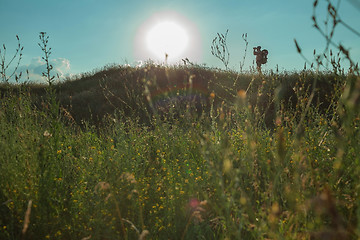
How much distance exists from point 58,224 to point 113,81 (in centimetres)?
975

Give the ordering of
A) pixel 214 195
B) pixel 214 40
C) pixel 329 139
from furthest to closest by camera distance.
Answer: pixel 214 40 → pixel 329 139 → pixel 214 195

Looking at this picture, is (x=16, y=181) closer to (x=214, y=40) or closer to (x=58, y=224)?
(x=58, y=224)

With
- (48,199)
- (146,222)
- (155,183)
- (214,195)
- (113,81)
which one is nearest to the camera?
(48,199)

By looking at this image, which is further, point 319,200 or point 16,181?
point 16,181

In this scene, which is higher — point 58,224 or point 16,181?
point 16,181

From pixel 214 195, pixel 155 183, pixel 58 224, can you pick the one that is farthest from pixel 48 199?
pixel 214 195

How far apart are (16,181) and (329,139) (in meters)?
3.19

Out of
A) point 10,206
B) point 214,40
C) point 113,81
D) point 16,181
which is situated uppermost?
point 113,81

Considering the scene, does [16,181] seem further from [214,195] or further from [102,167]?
[214,195]

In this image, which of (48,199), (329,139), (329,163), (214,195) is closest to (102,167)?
(48,199)

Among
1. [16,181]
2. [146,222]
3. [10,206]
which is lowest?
[146,222]

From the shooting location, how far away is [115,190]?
2.52m

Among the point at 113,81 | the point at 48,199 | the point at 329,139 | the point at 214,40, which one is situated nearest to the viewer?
the point at 48,199

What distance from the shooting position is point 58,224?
2.34 m
